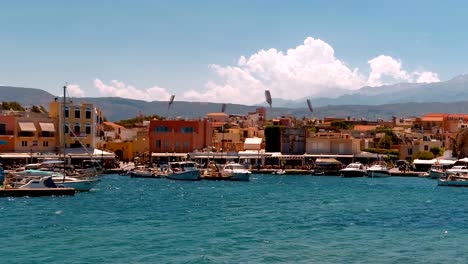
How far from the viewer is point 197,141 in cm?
11000

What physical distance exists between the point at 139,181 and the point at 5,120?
21.4 meters

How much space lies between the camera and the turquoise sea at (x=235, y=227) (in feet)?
108

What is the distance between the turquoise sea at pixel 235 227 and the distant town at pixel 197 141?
27.7 m

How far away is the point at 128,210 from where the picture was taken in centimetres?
5038

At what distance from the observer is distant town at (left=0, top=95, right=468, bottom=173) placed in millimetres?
94062

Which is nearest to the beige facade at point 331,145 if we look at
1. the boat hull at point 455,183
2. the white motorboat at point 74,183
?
the boat hull at point 455,183

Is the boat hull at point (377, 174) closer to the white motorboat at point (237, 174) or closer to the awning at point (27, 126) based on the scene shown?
the white motorboat at point (237, 174)

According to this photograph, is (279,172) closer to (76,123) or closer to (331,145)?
(331,145)

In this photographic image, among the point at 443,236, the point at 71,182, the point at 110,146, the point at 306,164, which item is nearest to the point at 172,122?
the point at 110,146

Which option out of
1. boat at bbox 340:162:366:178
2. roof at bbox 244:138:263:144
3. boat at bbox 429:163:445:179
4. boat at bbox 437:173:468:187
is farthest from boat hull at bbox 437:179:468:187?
roof at bbox 244:138:263:144

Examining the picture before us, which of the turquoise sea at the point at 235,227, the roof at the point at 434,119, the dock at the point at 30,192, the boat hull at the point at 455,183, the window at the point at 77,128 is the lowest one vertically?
the turquoise sea at the point at 235,227

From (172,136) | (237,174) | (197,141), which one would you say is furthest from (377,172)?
(172,136)

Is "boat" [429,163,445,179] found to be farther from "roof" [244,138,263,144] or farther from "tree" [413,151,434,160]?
"roof" [244,138,263,144]

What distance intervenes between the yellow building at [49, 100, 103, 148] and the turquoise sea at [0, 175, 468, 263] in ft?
89.2
